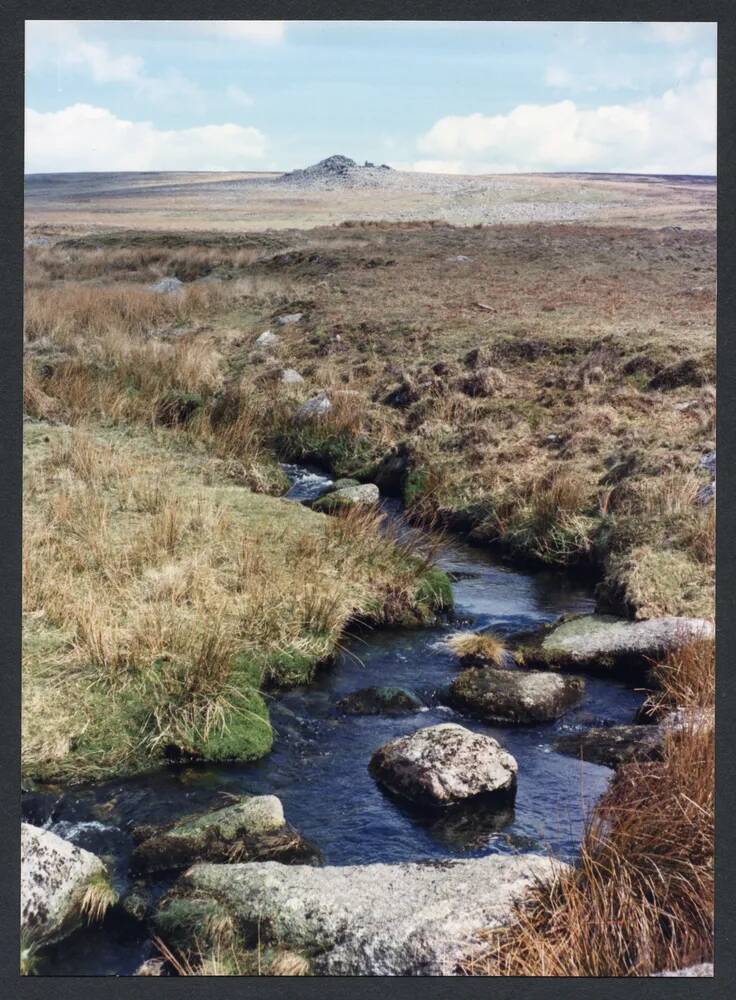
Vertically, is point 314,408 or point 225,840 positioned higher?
→ point 314,408

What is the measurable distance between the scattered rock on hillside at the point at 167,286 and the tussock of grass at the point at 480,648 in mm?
14999

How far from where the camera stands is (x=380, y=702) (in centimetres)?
712

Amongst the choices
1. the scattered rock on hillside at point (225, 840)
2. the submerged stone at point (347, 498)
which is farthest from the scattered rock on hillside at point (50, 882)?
the submerged stone at point (347, 498)

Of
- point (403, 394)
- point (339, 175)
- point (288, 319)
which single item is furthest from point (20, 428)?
point (288, 319)

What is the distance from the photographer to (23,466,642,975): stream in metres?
5.40

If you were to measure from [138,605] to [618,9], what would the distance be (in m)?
4.80

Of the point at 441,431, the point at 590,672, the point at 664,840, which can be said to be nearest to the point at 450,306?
the point at 441,431

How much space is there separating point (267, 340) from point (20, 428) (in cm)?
1327

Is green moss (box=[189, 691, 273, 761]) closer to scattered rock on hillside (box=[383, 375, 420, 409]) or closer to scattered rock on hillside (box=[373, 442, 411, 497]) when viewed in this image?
scattered rock on hillside (box=[373, 442, 411, 497])

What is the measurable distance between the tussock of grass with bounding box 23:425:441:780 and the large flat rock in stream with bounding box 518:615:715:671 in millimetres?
1184

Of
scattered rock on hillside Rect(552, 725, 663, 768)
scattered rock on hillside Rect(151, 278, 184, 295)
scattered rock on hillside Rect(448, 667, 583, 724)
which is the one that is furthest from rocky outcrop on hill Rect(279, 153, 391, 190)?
scattered rock on hillside Rect(151, 278, 184, 295)

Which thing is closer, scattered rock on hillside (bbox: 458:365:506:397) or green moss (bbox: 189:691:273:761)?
green moss (bbox: 189:691:273:761)

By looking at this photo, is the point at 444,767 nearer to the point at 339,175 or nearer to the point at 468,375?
the point at 339,175

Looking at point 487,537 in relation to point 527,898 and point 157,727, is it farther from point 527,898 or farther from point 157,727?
point 527,898
